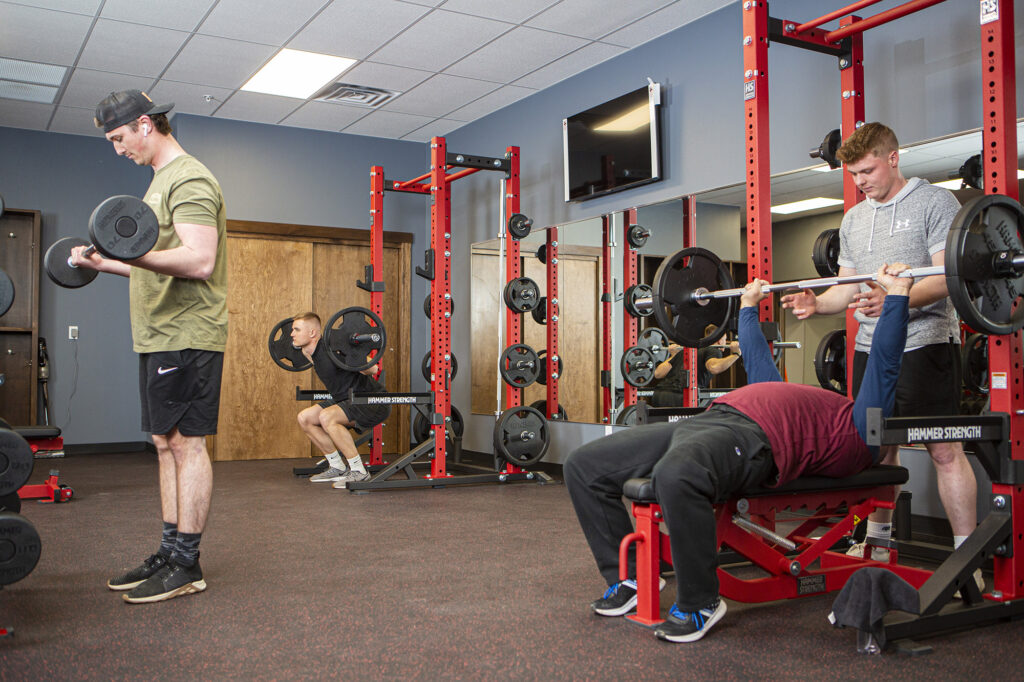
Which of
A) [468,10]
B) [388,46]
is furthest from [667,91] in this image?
[388,46]

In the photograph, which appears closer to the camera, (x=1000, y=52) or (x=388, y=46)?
(x=1000, y=52)

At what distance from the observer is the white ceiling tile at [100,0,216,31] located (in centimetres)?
442

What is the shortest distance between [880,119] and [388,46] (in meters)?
2.81

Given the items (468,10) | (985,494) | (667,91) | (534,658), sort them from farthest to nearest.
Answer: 1. (667,91)
2. (468,10)
3. (985,494)
4. (534,658)

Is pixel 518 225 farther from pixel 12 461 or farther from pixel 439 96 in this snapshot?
pixel 12 461

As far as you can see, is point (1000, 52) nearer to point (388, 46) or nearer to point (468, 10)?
point (468, 10)

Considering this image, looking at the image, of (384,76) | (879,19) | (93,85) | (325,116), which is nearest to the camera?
(879,19)

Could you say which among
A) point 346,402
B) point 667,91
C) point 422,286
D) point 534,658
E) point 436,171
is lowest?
point 534,658

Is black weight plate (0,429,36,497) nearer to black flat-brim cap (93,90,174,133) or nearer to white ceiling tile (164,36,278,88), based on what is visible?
black flat-brim cap (93,90,174,133)

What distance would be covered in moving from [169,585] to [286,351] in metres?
3.25

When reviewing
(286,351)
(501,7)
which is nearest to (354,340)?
(286,351)

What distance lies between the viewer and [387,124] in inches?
264

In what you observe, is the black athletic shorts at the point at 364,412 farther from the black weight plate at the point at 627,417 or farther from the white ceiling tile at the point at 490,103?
the white ceiling tile at the point at 490,103

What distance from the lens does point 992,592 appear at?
225 cm
